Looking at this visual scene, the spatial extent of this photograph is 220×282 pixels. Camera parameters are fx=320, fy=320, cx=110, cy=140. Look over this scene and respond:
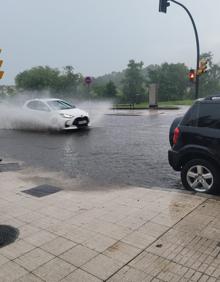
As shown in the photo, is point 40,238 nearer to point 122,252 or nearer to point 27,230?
point 27,230

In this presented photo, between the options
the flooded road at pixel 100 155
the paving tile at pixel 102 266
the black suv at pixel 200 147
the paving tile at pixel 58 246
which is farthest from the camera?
the flooded road at pixel 100 155

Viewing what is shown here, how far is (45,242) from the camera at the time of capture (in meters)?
3.76

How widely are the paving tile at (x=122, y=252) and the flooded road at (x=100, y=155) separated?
2.62 meters

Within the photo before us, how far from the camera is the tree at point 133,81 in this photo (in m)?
80.1

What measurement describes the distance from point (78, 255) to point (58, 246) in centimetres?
32

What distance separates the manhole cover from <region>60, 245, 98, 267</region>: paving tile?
0.77 m

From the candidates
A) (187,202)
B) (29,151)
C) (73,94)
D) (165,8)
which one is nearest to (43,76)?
(73,94)

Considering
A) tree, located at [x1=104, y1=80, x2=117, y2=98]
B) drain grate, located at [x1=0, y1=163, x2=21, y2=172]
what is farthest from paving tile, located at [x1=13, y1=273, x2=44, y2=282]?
tree, located at [x1=104, y1=80, x2=117, y2=98]

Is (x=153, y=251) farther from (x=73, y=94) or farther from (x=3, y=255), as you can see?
(x=73, y=94)

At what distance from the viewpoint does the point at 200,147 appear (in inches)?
212

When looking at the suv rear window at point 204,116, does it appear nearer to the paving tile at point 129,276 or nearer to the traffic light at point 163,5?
the paving tile at point 129,276

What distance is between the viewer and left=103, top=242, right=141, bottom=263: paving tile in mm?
3395

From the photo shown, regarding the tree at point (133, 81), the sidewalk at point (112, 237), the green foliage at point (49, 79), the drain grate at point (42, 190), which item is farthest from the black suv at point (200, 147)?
the tree at point (133, 81)

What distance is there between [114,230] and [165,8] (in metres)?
15.6
